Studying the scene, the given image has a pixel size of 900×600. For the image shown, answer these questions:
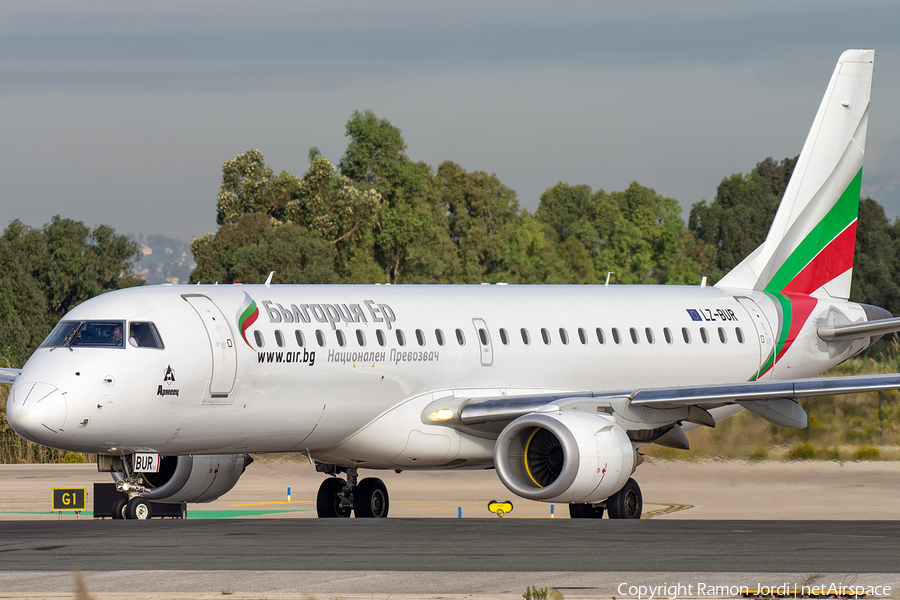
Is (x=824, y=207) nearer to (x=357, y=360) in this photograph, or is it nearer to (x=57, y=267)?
(x=357, y=360)

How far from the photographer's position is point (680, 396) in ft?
78.8

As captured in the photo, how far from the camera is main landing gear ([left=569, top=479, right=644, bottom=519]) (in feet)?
80.9

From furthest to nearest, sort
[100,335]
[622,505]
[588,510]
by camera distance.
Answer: [588,510] → [622,505] → [100,335]

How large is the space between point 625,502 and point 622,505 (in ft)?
0.32

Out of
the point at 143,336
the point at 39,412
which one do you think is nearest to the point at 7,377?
the point at 143,336

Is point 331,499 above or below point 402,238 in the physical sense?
below

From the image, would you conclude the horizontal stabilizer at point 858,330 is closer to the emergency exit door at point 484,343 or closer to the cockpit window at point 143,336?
the emergency exit door at point 484,343

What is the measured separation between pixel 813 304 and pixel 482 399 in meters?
10.1

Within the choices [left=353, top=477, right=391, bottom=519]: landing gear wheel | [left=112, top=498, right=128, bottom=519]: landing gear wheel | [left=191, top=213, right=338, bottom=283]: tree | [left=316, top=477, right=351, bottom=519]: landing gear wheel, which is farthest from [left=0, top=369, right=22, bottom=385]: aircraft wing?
[left=191, top=213, right=338, bottom=283]: tree

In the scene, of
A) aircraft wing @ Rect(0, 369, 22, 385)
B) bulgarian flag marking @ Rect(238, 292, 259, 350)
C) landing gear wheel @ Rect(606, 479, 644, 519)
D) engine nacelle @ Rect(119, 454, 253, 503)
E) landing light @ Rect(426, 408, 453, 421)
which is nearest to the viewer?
bulgarian flag marking @ Rect(238, 292, 259, 350)

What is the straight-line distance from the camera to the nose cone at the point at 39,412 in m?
19.9

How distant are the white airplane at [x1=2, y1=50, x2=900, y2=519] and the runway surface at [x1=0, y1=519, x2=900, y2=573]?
1.81m

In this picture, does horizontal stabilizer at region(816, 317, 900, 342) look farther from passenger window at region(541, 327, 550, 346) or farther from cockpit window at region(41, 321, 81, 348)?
cockpit window at region(41, 321, 81, 348)

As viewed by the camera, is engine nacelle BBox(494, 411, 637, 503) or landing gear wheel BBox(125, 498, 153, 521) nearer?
engine nacelle BBox(494, 411, 637, 503)
